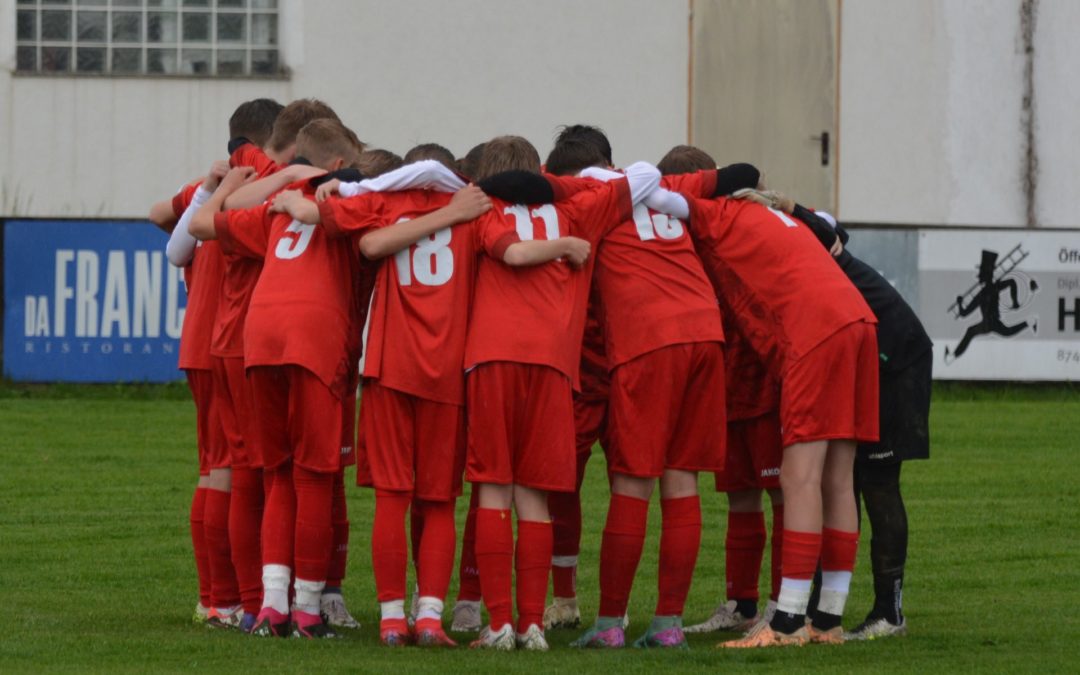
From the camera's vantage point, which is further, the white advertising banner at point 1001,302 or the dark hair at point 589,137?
the white advertising banner at point 1001,302

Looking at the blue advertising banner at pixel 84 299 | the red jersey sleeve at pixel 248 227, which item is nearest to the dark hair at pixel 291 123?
the red jersey sleeve at pixel 248 227

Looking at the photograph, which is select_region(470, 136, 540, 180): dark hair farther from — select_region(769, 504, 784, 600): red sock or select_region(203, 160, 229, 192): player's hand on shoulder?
select_region(769, 504, 784, 600): red sock

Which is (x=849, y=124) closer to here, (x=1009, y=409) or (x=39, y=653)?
(x=1009, y=409)

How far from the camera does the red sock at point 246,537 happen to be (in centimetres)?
739

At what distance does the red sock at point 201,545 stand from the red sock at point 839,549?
8.50 ft

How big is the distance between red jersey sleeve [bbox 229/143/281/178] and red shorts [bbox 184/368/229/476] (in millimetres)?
871

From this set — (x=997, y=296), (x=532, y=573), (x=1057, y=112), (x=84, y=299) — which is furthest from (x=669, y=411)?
(x=1057, y=112)

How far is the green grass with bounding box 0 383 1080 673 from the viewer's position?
6.59m

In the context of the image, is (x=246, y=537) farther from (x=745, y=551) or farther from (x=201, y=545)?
(x=745, y=551)

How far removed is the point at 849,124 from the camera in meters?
23.0

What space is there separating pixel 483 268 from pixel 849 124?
16592 mm

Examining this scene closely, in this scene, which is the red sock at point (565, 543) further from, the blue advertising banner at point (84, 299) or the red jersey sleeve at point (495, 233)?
the blue advertising banner at point (84, 299)

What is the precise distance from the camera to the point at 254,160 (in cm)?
774

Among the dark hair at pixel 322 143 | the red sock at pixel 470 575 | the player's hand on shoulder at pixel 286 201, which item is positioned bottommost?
the red sock at pixel 470 575
